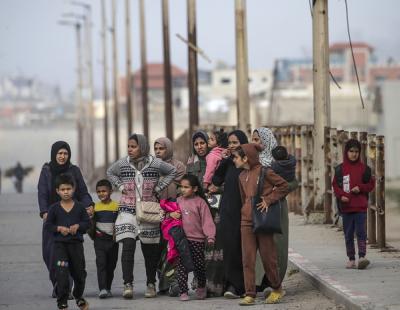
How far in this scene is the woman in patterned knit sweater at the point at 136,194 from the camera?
1398cm

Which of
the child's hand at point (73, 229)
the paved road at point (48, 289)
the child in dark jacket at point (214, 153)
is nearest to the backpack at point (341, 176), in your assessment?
the paved road at point (48, 289)

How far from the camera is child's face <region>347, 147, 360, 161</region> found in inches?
589

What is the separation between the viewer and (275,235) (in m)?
13.7

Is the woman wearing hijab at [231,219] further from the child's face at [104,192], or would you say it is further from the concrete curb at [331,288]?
the child's face at [104,192]

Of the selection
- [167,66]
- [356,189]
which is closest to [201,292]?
[356,189]

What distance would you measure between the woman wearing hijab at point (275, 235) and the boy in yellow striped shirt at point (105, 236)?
154 cm

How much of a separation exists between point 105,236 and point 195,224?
987mm

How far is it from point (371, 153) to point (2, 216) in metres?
11.4

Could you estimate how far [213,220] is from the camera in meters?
13.9

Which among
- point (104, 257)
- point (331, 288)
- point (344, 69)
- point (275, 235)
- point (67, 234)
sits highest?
point (344, 69)

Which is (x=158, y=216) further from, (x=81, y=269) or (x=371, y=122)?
(x=371, y=122)

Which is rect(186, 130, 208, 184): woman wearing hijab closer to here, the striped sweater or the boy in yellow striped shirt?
the striped sweater

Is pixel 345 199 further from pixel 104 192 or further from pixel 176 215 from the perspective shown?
pixel 104 192

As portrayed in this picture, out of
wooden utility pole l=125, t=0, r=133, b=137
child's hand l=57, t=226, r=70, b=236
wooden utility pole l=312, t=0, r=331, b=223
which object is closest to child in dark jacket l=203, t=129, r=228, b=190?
child's hand l=57, t=226, r=70, b=236
